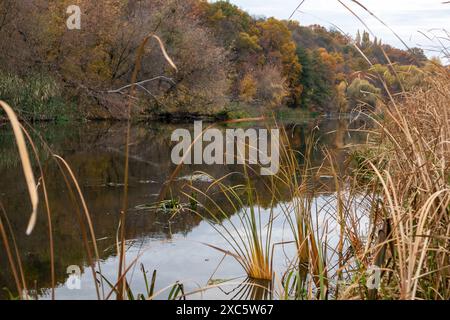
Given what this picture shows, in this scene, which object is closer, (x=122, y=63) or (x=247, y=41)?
(x=122, y=63)

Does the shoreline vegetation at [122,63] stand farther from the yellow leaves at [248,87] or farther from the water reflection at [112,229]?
the water reflection at [112,229]

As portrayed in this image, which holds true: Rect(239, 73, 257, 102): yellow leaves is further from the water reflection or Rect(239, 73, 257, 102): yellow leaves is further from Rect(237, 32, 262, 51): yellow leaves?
the water reflection

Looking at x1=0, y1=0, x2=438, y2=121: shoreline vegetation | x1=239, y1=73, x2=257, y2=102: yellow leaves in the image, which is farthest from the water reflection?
x1=239, y1=73, x2=257, y2=102: yellow leaves

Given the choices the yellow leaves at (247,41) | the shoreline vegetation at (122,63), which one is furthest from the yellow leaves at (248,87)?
the yellow leaves at (247,41)

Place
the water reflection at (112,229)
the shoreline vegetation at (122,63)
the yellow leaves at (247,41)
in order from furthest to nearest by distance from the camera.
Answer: the yellow leaves at (247,41) → the shoreline vegetation at (122,63) → the water reflection at (112,229)

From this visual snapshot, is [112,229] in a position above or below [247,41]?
below

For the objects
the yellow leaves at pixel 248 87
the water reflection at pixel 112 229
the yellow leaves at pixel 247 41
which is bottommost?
the water reflection at pixel 112 229

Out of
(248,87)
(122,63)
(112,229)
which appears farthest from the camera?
(248,87)

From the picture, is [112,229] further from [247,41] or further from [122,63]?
[247,41]

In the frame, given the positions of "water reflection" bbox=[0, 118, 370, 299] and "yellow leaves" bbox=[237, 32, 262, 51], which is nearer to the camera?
"water reflection" bbox=[0, 118, 370, 299]

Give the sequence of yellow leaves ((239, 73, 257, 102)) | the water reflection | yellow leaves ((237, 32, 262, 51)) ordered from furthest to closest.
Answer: yellow leaves ((237, 32, 262, 51)) < yellow leaves ((239, 73, 257, 102)) < the water reflection

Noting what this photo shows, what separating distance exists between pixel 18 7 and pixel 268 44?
26.5 meters

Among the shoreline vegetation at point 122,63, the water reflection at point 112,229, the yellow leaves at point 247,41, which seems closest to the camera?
the water reflection at point 112,229

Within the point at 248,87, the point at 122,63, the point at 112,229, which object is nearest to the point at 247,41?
the point at 248,87
